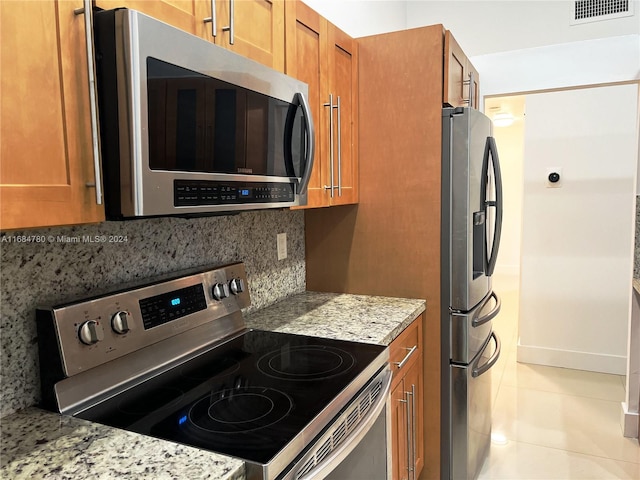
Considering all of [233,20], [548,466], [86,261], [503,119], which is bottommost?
[548,466]

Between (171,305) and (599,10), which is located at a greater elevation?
(599,10)

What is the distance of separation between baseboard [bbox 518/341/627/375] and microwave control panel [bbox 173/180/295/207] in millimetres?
3140

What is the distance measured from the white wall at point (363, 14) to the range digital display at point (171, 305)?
1511 millimetres

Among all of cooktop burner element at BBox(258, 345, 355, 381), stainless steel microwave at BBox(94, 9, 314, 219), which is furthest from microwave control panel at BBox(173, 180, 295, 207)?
cooktop burner element at BBox(258, 345, 355, 381)

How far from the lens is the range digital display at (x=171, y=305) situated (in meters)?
1.36

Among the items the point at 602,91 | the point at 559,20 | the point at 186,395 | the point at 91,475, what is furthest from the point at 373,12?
the point at 91,475

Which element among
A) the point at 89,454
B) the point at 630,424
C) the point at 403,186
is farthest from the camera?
the point at 630,424

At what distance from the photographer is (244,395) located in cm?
125

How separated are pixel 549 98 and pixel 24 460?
3.86m

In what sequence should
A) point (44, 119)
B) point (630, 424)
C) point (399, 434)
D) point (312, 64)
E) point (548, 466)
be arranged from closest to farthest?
point (44, 119) → point (312, 64) → point (399, 434) → point (548, 466) → point (630, 424)

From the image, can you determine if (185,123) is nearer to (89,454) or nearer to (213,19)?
(213,19)

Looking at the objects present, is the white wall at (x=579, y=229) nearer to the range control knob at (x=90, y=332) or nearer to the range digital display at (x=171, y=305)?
the range digital display at (x=171, y=305)

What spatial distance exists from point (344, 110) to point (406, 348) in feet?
3.41

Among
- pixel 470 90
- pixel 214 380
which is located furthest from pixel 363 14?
pixel 214 380
